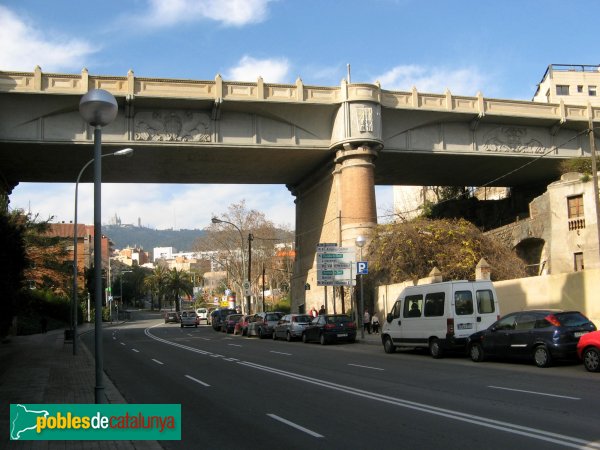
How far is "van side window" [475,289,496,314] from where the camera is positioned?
19266 mm

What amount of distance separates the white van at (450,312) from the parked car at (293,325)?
11.8 metres

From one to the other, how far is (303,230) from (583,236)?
20.3 m

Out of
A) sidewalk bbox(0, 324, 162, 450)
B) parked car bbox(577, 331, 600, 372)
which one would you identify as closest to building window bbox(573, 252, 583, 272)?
parked car bbox(577, 331, 600, 372)

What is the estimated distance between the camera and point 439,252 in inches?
1318

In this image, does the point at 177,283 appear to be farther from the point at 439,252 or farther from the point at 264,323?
the point at 439,252

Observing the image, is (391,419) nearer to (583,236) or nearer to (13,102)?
(583,236)

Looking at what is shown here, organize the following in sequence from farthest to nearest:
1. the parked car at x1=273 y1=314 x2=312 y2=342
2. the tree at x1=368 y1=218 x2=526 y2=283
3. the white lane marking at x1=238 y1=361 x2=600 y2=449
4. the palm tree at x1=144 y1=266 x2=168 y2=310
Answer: the palm tree at x1=144 y1=266 x2=168 y2=310, the tree at x1=368 y1=218 x2=526 y2=283, the parked car at x1=273 y1=314 x2=312 y2=342, the white lane marking at x1=238 y1=361 x2=600 y2=449

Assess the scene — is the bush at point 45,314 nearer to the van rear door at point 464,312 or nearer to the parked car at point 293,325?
the parked car at point 293,325

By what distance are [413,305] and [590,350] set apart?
718 centimetres

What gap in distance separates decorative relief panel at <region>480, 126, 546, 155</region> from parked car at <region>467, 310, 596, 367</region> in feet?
76.6

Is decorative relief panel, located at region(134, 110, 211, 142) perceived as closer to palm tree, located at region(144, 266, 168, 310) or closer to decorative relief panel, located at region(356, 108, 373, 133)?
decorative relief panel, located at region(356, 108, 373, 133)

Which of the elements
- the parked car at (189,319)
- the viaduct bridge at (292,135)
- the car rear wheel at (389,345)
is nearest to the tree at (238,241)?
the parked car at (189,319)

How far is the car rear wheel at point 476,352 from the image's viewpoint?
57.7 ft

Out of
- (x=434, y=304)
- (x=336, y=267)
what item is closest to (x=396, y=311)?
(x=434, y=304)
